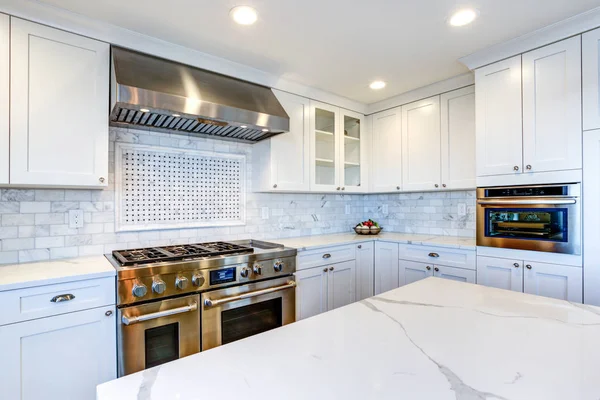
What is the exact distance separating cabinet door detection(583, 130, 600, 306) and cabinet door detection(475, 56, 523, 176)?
36 cm

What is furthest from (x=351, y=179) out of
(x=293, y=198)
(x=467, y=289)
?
(x=467, y=289)

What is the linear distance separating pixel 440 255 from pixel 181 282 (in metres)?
2.05

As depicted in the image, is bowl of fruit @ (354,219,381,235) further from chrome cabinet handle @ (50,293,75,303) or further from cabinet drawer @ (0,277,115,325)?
chrome cabinet handle @ (50,293,75,303)

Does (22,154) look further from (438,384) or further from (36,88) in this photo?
(438,384)

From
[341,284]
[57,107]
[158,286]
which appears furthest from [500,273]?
[57,107]

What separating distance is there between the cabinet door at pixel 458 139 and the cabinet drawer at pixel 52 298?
2730 millimetres

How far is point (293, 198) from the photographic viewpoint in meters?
3.33

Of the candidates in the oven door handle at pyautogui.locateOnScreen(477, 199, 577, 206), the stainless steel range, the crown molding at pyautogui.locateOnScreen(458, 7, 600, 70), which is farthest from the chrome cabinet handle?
the crown molding at pyautogui.locateOnScreen(458, 7, 600, 70)

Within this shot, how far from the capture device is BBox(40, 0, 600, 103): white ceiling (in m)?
1.81

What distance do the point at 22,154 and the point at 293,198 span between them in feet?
7.03

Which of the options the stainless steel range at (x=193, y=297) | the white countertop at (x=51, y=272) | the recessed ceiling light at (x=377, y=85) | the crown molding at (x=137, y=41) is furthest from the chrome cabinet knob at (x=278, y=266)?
the recessed ceiling light at (x=377, y=85)

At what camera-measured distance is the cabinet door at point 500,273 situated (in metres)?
2.27

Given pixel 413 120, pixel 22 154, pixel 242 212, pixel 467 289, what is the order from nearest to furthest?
pixel 467 289
pixel 22 154
pixel 242 212
pixel 413 120

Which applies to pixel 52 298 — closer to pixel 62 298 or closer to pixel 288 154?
pixel 62 298
